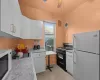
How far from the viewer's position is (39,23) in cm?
324

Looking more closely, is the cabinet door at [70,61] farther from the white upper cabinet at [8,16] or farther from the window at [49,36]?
the white upper cabinet at [8,16]

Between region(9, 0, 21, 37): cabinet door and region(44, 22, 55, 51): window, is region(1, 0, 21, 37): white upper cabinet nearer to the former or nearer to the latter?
region(9, 0, 21, 37): cabinet door

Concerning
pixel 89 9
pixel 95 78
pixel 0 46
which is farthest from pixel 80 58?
pixel 0 46

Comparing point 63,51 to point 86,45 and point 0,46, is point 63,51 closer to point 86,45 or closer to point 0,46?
point 86,45

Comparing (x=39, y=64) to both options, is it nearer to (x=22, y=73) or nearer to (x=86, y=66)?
(x=86, y=66)

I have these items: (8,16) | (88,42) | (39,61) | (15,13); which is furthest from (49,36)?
A: (8,16)

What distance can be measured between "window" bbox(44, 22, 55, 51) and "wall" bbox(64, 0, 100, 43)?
0.86 m

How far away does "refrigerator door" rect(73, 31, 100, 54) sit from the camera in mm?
1664

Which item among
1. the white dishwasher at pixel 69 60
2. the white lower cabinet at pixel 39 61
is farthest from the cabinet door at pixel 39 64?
the white dishwasher at pixel 69 60

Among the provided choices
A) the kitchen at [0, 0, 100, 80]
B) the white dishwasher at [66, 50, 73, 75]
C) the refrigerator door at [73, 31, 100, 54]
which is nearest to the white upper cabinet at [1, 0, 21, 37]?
the kitchen at [0, 0, 100, 80]

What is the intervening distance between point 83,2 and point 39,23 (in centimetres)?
195

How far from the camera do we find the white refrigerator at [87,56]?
1654 mm

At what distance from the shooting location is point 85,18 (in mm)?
2973

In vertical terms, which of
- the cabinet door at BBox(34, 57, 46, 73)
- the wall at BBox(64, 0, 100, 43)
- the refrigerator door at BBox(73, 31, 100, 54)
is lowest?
the cabinet door at BBox(34, 57, 46, 73)
